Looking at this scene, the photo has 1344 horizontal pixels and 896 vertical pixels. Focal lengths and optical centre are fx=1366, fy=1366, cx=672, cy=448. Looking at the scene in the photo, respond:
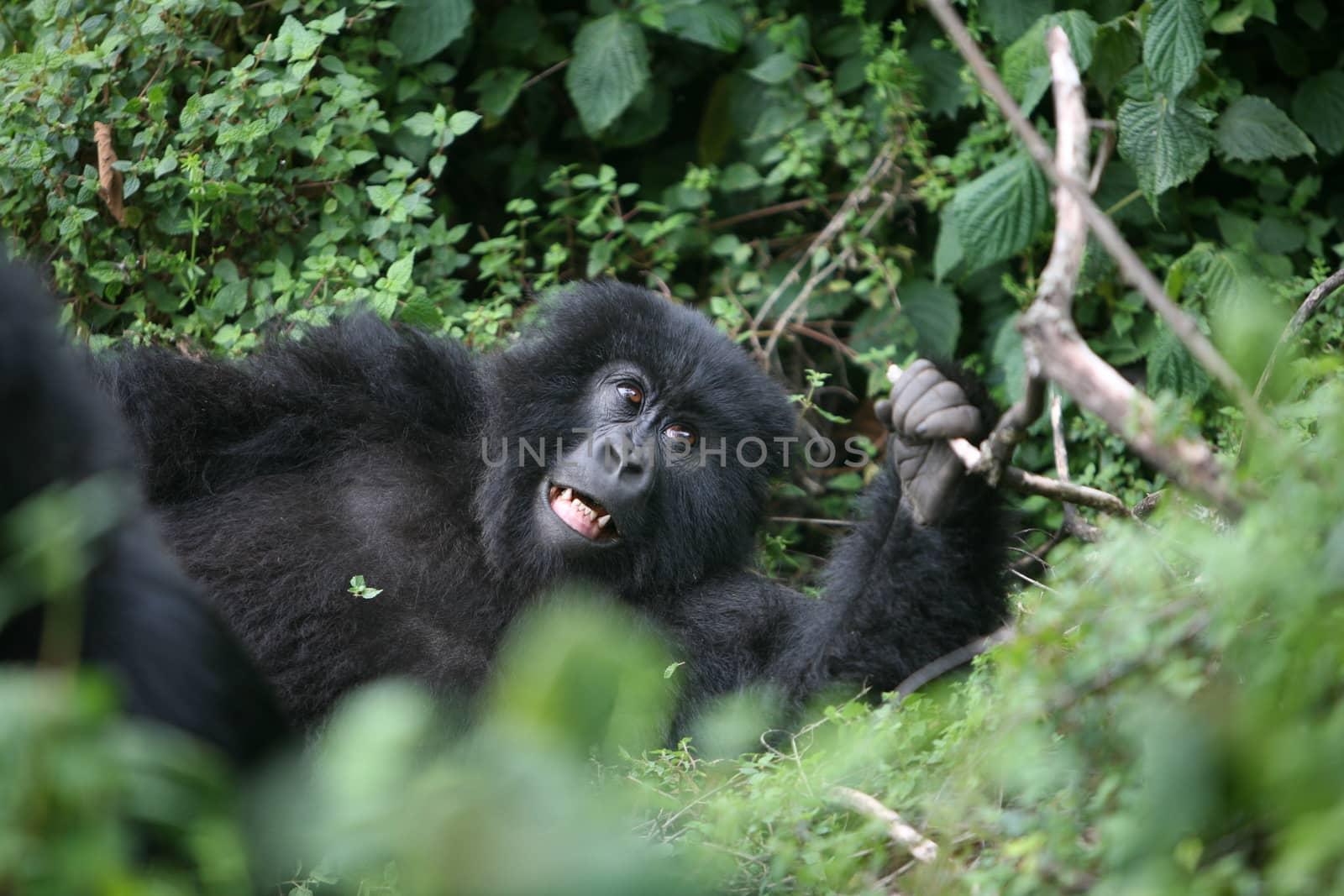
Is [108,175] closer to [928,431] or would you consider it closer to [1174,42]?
[928,431]

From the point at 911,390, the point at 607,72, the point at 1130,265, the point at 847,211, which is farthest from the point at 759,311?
the point at 1130,265

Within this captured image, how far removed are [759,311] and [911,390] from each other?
6.73 ft

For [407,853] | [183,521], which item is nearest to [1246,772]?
[407,853]

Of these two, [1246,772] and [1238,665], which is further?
[1238,665]

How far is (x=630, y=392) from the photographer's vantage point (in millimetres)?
3713

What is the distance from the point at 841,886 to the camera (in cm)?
198

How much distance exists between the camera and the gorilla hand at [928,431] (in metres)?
3.03

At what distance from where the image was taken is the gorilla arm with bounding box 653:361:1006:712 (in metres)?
3.10

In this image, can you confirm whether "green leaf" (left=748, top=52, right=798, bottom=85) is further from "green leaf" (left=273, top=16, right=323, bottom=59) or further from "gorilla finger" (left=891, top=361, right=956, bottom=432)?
"gorilla finger" (left=891, top=361, right=956, bottom=432)

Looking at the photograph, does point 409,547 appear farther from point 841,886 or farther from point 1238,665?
point 1238,665

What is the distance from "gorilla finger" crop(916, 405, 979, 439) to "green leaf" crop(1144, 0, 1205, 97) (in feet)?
5.43

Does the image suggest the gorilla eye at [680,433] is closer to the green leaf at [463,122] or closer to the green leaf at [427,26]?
the green leaf at [463,122]

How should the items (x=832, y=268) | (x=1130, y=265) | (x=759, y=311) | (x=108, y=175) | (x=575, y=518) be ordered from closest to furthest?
(x=1130, y=265), (x=575, y=518), (x=108, y=175), (x=832, y=268), (x=759, y=311)

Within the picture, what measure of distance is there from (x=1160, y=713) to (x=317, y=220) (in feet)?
12.3
